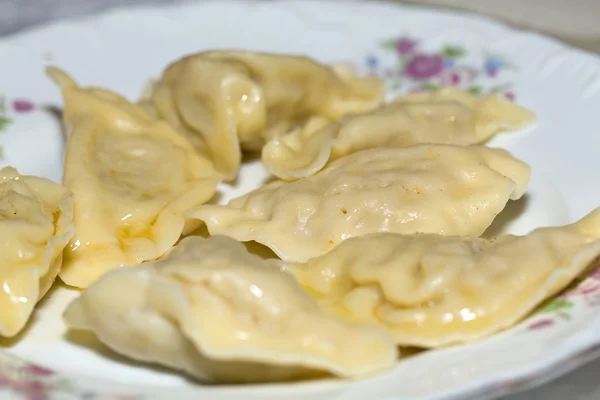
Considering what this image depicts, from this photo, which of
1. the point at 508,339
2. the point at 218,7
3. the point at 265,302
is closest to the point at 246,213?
the point at 265,302

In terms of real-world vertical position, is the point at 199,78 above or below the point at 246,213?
above

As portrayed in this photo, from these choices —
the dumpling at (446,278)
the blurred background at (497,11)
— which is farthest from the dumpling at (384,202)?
the blurred background at (497,11)

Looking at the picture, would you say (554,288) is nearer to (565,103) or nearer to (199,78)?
(565,103)

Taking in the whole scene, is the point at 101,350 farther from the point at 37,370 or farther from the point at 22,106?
the point at 22,106

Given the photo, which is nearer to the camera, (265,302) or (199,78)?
(265,302)

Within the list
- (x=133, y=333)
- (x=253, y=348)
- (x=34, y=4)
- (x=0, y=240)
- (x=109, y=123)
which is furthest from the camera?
(x=34, y=4)

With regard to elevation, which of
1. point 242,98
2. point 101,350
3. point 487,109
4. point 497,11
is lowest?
point 497,11

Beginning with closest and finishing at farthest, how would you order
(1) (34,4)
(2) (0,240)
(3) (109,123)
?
1. (2) (0,240)
2. (3) (109,123)
3. (1) (34,4)

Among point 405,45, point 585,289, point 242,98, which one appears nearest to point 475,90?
point 405,45
